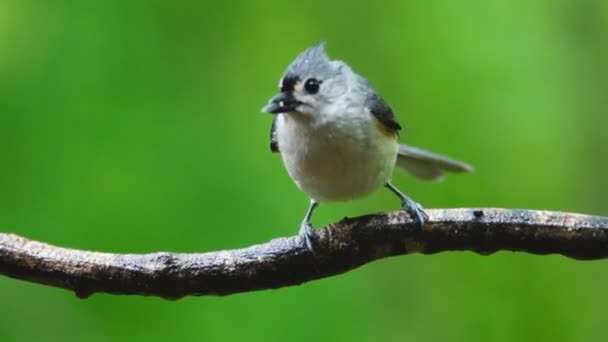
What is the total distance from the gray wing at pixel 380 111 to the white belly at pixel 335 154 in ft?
0.09

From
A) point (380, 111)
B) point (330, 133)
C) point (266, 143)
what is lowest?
point (330, 133)

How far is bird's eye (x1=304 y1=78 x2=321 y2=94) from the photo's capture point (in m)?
1.43

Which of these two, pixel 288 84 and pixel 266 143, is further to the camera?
pixel 266 143

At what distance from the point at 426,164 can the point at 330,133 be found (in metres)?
0.53

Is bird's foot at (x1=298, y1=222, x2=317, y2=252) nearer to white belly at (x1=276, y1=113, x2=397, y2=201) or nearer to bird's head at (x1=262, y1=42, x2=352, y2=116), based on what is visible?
white belly at (x1=276, y1=113, x2=397, y2=201)

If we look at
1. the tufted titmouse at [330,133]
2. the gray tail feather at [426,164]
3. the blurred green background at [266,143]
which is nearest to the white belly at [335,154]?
the tufted titmouse at [330,133]

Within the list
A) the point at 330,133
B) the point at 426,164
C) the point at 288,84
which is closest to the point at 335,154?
the point at 330,133

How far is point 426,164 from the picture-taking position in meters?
1.90

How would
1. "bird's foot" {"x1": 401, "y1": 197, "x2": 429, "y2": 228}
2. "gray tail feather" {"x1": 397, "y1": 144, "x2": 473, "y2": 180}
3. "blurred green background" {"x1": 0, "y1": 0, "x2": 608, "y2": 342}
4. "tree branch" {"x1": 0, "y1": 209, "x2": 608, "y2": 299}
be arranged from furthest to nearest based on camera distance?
"blurred green background" {"x1": 0, "y1": 0, "x2": 608, "y2": 342}, "gray tail feather" {"x1": 397, "y1": 144, "x2": 473, "y2": 180}, "bird's foot" {"x1": 401, "y1": 197, "x2": 429, "y2": 228}, "tree branch" {"x1": 0, "y1": 209, "x2": 608, "y2": 299}

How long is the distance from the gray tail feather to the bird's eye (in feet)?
1.49

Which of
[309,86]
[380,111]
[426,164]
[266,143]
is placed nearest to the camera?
[309,86]

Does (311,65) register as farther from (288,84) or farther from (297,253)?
(297,253)

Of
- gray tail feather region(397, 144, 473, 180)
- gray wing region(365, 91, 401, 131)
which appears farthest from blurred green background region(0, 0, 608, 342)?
gray wing region(365, 91, 401, 131)

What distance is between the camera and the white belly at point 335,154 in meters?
1.42
